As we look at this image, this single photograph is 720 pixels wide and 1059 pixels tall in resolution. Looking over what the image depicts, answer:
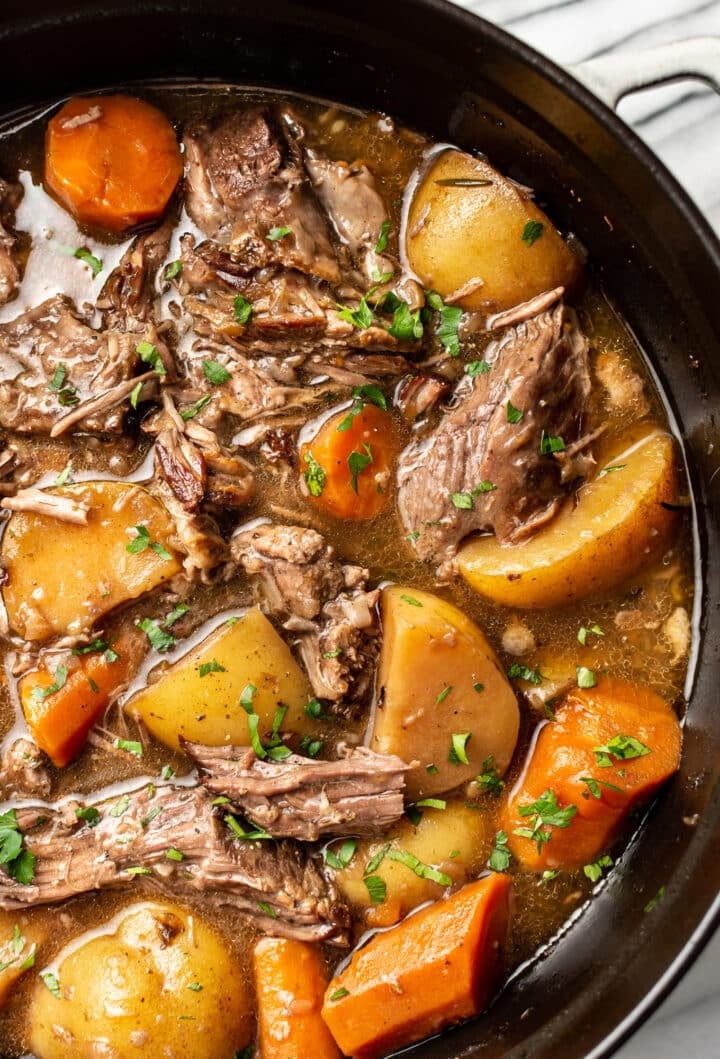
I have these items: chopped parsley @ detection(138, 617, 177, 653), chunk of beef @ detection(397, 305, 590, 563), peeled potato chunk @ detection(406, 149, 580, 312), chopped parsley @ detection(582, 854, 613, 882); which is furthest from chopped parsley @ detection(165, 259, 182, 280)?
chopped parsley @ detection(582, 854, 613, 882)

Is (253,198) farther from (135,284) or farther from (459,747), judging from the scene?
(459,747)

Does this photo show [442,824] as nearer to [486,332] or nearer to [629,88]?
[486,332]

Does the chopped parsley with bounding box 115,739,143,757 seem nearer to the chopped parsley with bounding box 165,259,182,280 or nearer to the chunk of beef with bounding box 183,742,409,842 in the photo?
the chunk of beef with bounding box 183,742,409,842

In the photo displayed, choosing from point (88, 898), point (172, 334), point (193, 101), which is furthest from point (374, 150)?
point (88, 898)

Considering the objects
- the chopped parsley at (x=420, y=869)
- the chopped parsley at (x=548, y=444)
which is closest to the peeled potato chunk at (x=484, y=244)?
the chopped parsley at (x=548, y=444)

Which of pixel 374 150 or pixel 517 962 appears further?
pixel 374 150

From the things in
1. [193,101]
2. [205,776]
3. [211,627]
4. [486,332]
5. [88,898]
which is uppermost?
[193,101]

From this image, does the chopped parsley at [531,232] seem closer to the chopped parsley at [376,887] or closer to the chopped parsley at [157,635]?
the chopped parsley at [157,635]
